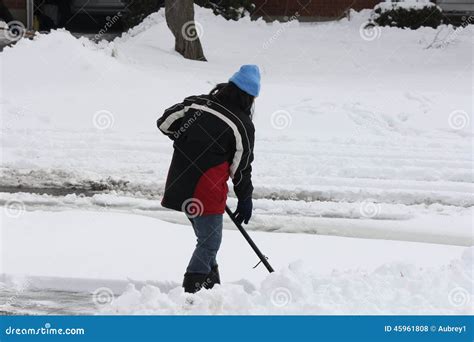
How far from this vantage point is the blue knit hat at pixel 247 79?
16.9ft

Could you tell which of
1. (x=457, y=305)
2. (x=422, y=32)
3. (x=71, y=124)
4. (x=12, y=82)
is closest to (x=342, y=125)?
(x=71, y=124)

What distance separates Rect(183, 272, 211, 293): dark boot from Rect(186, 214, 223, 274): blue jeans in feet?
0.08

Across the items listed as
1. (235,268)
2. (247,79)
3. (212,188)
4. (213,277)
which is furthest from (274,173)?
(247,79)

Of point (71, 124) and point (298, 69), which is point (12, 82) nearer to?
point (71, 124)

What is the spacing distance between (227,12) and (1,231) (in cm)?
1326

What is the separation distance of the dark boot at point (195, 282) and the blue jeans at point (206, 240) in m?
0.03

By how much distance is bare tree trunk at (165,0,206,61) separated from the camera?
51.9 feet

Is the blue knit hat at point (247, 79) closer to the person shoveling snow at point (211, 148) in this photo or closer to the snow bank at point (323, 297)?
the person shoveling snow at point (211, 148)

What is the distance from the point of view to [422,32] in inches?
716

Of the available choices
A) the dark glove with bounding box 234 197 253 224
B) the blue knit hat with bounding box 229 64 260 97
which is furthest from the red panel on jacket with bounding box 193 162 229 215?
the blue knit hat with bounding box 229 64 260 97

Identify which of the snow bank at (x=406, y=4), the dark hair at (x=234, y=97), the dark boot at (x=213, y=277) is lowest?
the snow bank at (x=406, y=4)

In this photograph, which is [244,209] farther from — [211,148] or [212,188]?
[211,148]

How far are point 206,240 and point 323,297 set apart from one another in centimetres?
85

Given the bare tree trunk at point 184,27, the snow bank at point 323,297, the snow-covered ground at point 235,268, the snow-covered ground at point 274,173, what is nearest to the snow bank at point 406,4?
the snow-covered ground at point 274,173
